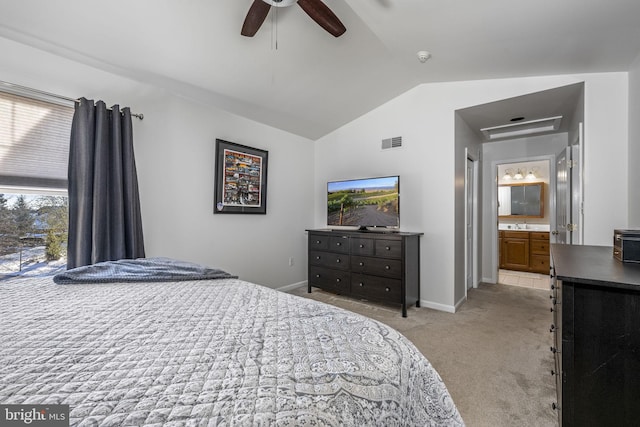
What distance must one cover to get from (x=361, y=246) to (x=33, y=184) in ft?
9.87

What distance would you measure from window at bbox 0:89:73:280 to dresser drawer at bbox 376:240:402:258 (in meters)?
2.93

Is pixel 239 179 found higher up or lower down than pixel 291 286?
higher up

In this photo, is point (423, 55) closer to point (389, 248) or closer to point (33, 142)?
point (389, 248)

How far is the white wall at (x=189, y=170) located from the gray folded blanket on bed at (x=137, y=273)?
95cm

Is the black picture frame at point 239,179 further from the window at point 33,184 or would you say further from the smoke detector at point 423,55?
the smoke detector at point 423,55

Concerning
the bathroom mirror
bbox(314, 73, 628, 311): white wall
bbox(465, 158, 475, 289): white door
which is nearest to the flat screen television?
bbox(314, 73, 628, 311): white wall

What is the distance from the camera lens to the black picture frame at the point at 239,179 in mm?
3215

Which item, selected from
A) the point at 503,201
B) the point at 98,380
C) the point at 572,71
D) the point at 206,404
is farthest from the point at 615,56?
the point at 503,201

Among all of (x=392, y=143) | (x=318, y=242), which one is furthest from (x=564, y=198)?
(x=318, y=242)

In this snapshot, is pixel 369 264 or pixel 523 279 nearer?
pixel 369 264

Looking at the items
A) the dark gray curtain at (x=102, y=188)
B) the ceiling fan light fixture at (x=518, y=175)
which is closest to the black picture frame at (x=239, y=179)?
the dark gray curtain at (x=102, y=188)

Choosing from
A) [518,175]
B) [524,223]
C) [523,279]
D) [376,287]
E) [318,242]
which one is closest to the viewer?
[376,287]

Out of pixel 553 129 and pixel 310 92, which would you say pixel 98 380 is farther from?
pixel 553 129

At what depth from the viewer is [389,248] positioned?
322 cm
